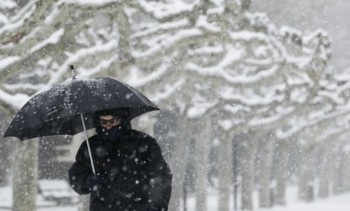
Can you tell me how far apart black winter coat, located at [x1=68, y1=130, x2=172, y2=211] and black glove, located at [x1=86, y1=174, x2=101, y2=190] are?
0.17 ft

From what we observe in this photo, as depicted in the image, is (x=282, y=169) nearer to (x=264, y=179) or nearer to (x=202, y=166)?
(x=264, y=179)

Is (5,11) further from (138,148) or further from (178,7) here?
(138,148)

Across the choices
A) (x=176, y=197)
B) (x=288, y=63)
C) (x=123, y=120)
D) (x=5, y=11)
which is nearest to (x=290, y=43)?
(x=288, y=63)

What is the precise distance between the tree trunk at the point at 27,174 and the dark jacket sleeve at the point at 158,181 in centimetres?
677

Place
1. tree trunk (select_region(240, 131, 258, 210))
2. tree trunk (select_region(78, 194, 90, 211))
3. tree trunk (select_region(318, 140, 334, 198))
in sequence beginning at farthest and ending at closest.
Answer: tree trunk (select_region(318, 140, 334, 198)) < tree trunk (select_region(240, 131, 258, 210)) < tree trunk (select_region(78, 194, 90, 211))

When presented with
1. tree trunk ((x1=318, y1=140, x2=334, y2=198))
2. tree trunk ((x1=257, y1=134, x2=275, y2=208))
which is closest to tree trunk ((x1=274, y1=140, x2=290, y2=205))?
tree trunk ((x1=257, y1=134, x2=275, y2=208))

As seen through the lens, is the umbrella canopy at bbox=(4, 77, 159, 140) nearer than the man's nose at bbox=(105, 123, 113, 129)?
No

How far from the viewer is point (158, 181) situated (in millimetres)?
4375

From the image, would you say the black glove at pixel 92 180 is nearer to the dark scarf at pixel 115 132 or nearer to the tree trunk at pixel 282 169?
the dark scarf at pixel 115 132

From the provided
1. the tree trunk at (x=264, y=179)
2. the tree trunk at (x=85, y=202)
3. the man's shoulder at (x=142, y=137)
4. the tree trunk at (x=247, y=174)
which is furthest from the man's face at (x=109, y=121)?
the tree trunk at (x=264, y=179)

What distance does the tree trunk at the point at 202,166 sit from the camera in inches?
757

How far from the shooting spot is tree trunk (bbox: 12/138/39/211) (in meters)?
10.9

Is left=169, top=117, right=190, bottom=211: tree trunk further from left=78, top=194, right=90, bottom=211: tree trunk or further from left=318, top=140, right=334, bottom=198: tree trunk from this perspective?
left=318, top=140, right=334, bottom=198: tree trunk

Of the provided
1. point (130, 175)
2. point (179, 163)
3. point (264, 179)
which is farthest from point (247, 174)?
point (130, 175)
